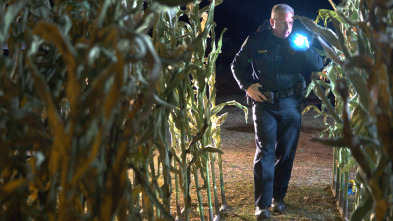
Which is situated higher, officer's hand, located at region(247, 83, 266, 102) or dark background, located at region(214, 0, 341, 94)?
dark background, located at region(214, 0, 341, 94)

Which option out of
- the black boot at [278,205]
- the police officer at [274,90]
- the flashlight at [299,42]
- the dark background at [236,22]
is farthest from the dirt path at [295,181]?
the dark background at [236,22]

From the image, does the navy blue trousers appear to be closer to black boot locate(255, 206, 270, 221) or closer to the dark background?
black boot locate(255, 206, 270, 221)

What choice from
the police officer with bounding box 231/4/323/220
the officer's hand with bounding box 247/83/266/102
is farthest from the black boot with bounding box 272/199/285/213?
the officer's hand with bounding box 247/83/266/102

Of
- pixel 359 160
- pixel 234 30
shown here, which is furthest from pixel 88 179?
pixel 234 30

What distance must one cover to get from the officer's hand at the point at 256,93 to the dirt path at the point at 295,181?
28.4 inches

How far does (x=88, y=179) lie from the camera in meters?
0.90

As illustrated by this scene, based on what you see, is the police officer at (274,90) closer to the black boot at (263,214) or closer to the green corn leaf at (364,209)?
the black boot at (263,214)

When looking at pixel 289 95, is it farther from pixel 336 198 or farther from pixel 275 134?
pixel 336 198

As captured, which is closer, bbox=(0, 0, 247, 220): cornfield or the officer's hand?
bbox=(0, 0, 247, 220): cornfield

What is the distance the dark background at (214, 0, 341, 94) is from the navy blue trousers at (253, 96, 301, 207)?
56 centimetres

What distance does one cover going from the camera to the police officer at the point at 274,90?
2.83 metres

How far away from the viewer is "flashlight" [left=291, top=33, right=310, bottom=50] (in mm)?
2896

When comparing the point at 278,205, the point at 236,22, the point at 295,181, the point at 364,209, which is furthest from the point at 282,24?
the point at 236,22

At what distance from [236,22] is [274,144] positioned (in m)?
A: 21.5
